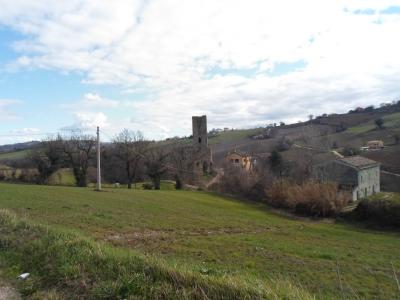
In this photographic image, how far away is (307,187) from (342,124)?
92.6m

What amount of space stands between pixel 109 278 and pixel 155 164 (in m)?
66.3

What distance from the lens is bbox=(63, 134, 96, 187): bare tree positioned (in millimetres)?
70000

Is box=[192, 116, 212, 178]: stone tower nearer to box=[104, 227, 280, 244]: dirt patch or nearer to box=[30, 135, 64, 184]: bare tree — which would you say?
box=[30, 135, 64, 184]: bare tree

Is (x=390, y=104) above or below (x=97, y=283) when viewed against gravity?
above

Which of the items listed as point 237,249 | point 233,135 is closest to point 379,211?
point 237,249

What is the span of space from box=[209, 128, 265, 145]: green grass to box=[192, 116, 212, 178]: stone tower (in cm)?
4503

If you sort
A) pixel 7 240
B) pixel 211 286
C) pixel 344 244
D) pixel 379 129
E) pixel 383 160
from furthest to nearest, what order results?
pixel 379 129 → pixel 383 160 → pixel 344 244 → pixel 7 240 → pixel 211 286

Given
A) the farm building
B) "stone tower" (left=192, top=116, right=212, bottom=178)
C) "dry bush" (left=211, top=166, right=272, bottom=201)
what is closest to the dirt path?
"dry bush" (left=211, top=166, right=272, bottom=201)

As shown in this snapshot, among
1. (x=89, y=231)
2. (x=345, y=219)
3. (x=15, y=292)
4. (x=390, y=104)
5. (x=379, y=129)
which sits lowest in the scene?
(x=345, y=219)

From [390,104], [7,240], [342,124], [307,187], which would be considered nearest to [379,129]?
[342,124]

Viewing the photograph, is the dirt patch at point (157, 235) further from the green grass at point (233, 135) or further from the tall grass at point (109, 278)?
the green grass at point (233, 135)

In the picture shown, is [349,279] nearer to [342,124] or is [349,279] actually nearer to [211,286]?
[211,286]

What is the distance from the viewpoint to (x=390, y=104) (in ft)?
514

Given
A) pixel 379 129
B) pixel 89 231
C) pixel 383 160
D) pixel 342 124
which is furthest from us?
pixel 342 124
